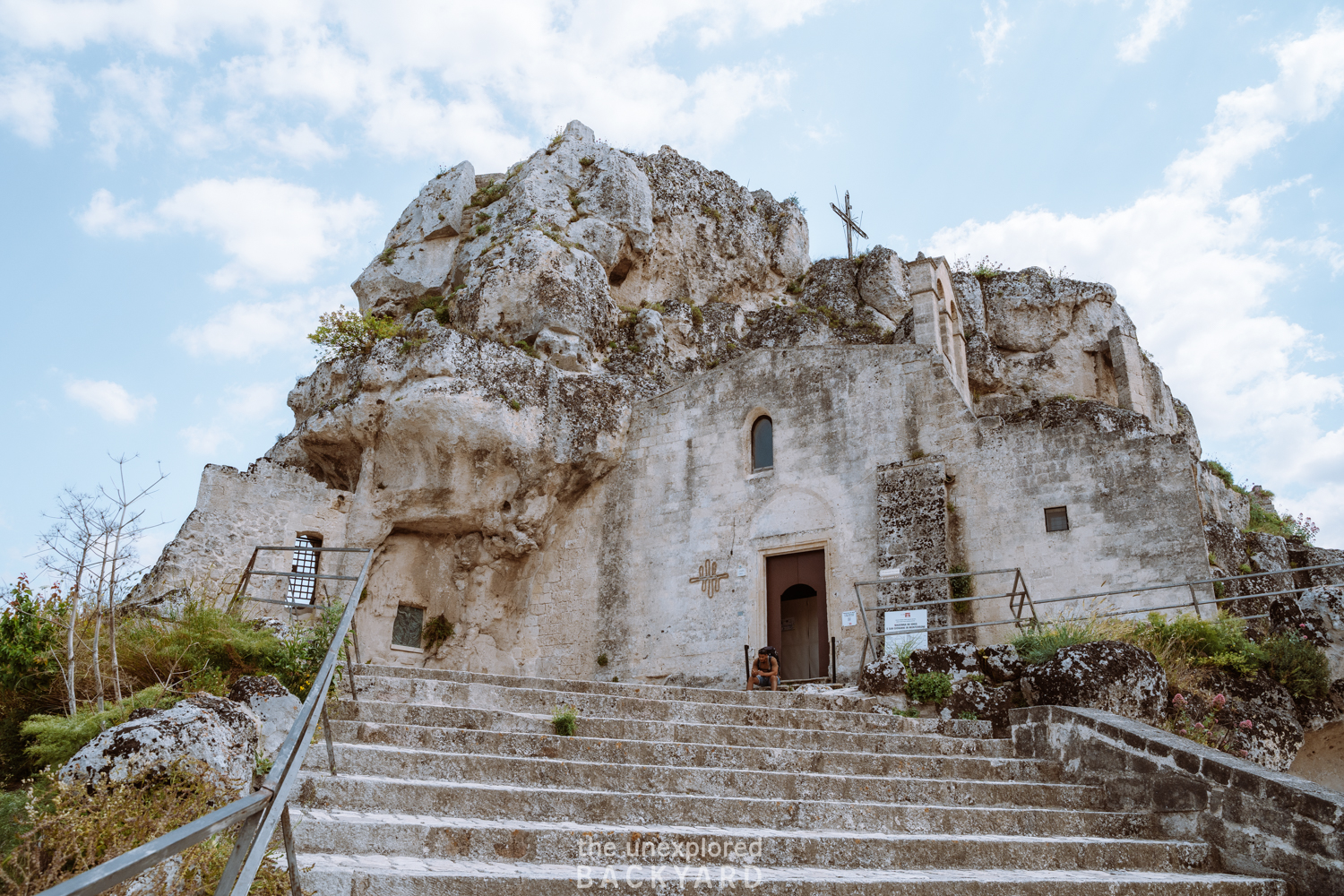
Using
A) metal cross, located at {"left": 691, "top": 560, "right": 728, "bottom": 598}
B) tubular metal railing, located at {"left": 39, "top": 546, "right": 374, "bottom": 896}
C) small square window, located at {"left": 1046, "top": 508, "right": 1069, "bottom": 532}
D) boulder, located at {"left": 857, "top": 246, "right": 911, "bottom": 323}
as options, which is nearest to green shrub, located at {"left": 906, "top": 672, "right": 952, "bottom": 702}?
small square window, located at {"left": 1046, "top": 508, "right": 1069, "bottom": 532}

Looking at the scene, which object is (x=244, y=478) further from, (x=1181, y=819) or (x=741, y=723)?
(x=1181, y=819)

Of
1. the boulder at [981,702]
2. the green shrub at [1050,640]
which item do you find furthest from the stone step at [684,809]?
the green shrub at [1050,640]

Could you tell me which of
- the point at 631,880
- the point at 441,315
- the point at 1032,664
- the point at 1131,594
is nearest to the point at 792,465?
the point at 1131,594

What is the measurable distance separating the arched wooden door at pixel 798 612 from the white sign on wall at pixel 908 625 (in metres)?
1.48

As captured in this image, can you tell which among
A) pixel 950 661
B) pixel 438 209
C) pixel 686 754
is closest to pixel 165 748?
pixel 686 754

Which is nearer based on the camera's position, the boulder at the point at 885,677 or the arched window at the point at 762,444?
the boulder at the point at 885,677

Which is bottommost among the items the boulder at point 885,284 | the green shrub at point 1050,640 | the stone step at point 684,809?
the stone step at point 684,809

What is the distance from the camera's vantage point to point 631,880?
4301mm

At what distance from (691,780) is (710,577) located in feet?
27.3

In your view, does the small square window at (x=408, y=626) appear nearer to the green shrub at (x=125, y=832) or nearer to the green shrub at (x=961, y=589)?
the green shrub at (x=961, y=589)

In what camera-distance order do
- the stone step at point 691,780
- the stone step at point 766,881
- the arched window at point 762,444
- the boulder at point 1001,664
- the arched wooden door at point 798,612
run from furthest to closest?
the arched window at point 762,444 → the arched wooden door at point 798,612 → the boulder at point 1001,664 → the stone step at point 691,780 → the stone step at point 766,881

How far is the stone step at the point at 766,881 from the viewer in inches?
156

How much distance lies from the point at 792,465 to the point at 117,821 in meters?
11.3

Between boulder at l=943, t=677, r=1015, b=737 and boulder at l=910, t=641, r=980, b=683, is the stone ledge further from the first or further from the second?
boulder at l=910, t=641, r=980, b=683
